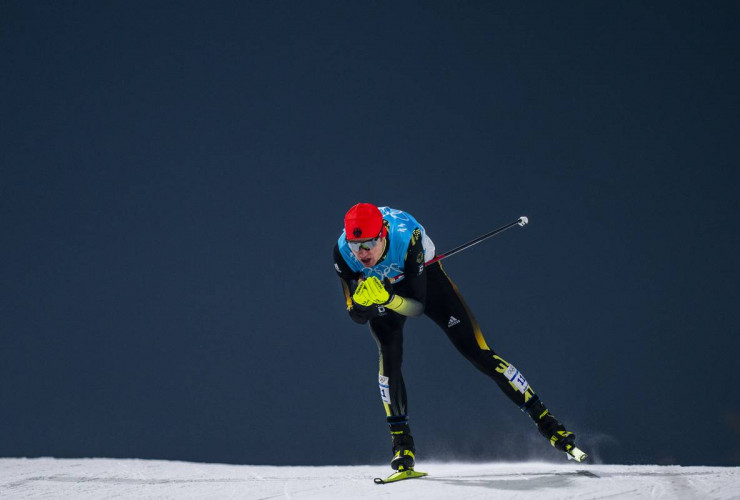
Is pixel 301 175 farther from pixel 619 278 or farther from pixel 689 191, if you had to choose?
pixel 689 191

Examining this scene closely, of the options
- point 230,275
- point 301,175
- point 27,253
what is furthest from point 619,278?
point 27,253

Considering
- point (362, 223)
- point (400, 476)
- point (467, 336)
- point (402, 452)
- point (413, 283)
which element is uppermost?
point (362, 223)

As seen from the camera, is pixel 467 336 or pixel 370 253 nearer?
pixel 370 253

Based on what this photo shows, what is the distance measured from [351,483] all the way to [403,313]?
33.8 inches

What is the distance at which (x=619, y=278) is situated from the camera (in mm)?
5176

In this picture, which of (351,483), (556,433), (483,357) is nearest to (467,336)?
→ (483,357)

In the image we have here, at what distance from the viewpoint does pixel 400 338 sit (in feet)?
11.4

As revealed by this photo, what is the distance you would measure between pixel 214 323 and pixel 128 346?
26.0 inches

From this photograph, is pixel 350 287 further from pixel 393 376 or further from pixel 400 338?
pixel 393 376

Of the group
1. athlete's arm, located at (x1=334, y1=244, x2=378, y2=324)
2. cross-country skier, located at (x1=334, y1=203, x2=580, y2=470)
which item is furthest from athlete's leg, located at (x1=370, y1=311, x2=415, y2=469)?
athlete's arm, located at (x1=334, y1=244, x2=378, y2=324)

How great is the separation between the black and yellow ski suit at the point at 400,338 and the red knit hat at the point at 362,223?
0.21 m

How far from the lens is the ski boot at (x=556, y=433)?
11.0 ft

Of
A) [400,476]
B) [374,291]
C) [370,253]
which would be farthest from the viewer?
[400,476]

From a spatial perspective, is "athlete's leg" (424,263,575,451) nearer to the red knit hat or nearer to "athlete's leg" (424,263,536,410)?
"athlete's leg" (424,263,536,410)
